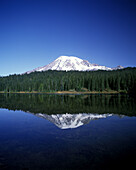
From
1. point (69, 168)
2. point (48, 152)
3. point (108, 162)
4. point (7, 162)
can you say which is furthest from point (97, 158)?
point (7, 162)

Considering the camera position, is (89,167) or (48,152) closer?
(89,167)

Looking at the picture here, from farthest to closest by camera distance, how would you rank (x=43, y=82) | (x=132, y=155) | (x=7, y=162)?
1. (x=43, y=82)
2. (x=132, y=155)
3. (x=7, y=162)

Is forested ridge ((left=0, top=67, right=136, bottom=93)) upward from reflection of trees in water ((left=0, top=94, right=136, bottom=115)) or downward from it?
upward

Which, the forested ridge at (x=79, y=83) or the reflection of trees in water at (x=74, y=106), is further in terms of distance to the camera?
the forested ridge at (x=79, y=83)

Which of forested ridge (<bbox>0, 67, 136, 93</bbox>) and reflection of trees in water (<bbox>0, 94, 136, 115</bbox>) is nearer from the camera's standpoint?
reflection of trees in water (<bbox>0, 94, 136, 115</bbox>)

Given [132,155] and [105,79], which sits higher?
[105,79]

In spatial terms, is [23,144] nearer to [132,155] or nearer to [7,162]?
[7,162]

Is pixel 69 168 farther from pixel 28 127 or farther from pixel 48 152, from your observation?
pixel 28 127

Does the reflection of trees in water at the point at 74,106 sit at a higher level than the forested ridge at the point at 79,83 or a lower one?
lower

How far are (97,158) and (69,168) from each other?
193 cm

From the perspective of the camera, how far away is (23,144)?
10578 mm

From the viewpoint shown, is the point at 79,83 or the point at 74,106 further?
the point at 79,83

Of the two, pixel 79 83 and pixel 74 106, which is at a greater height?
pixel 79 83

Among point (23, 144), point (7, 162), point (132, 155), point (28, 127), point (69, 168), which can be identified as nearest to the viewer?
point (69, 168)
